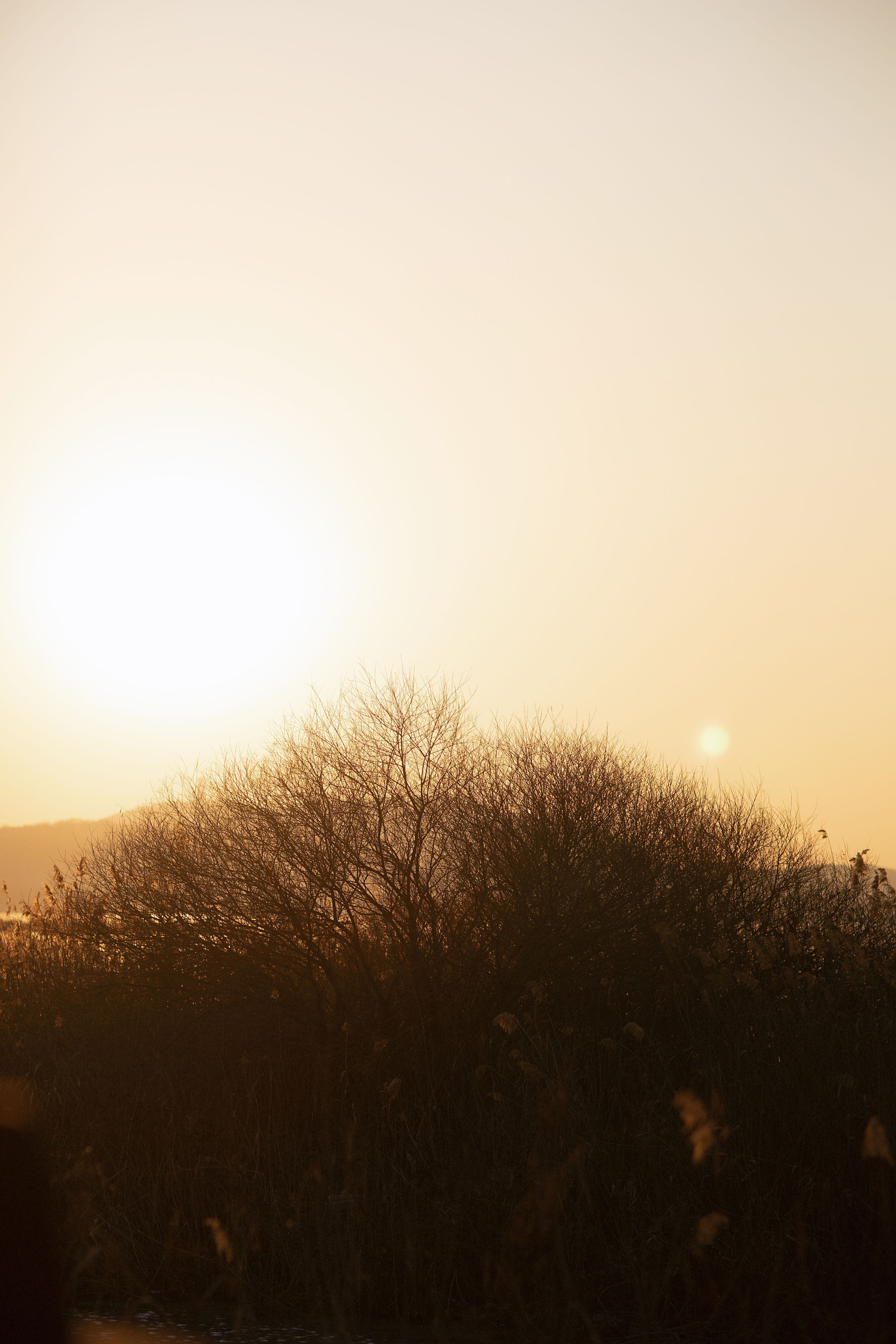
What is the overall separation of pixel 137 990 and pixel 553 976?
267 inches

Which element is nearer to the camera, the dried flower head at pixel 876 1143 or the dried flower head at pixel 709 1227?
the dried flower head at pixel 709 1227

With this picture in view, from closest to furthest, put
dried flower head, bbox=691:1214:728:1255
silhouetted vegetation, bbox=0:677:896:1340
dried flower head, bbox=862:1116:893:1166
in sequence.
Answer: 1. dried flower head, bbox=691:1214:728:1255
2. dried flower head, bbox=862:1116:893:1166
3. silhouetted vegetation, bbox=0:677:896:1340

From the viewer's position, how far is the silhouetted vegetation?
21.6 feet

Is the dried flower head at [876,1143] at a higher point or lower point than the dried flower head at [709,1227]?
higher

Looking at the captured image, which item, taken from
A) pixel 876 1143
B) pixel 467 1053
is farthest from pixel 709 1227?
pixel 467 1053

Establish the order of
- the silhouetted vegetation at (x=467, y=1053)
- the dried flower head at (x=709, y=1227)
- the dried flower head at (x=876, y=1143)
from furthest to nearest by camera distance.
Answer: the silhouetted vegetation at (x=467, y=1053), the dried flower head at (x=876, y=1143), the dried flower head at (x=709, y=1227)

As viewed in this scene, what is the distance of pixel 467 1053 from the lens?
46.0 ft

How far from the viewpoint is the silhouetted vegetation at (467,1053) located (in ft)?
21.6

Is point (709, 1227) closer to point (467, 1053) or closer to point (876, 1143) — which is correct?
point (876, 1143)

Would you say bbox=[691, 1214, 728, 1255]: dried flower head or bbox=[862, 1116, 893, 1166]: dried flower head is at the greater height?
bbox=[862, 1116, 893, 1166]: dried flower head

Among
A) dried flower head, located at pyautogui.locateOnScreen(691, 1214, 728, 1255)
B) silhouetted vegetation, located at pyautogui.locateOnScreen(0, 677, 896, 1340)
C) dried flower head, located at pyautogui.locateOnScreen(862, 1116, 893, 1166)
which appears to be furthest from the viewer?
silhouetted vegetation, located at pyautogui.locateOnScreen(0, 677, 896, 1340)

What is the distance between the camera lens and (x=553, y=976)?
1548cm

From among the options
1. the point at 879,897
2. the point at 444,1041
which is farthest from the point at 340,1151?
the point at 879,897

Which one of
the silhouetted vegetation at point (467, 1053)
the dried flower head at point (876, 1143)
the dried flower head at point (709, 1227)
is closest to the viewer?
the dried flower head at point (709, 1227)
